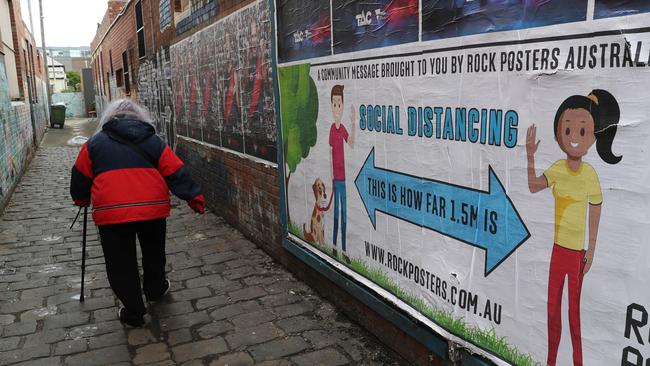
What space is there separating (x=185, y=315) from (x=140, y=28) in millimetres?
9864

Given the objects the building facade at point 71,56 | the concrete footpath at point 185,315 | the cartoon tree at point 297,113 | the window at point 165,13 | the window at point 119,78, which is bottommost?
the concrete footpath at point 185,315

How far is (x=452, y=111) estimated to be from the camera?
2.51m

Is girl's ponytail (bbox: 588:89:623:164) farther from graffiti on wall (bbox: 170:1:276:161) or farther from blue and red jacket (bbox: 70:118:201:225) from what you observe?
graffiti on wall (bbox: 170:1:276:161)

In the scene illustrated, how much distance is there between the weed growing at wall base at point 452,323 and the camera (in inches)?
91.5

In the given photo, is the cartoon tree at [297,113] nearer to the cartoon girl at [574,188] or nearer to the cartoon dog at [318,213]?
the cartoon dog at [318,213]

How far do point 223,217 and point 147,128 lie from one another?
313cm

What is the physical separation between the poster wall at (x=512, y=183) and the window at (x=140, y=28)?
996 centimetres

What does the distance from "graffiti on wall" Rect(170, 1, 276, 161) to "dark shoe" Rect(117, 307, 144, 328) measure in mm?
1902

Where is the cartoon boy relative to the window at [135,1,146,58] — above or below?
below

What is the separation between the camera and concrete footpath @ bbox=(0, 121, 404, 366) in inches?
139

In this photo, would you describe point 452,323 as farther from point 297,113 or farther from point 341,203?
point 297,113

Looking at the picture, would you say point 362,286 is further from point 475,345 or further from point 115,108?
point 115,108

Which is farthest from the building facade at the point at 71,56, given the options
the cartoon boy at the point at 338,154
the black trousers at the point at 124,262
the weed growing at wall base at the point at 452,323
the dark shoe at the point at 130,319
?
the weed growing at wall base at the point at 452,323

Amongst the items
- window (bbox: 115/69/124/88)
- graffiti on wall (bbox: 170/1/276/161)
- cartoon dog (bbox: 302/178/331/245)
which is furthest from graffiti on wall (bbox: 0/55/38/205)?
cartoon dog (bbox: 302/178/331/245)
